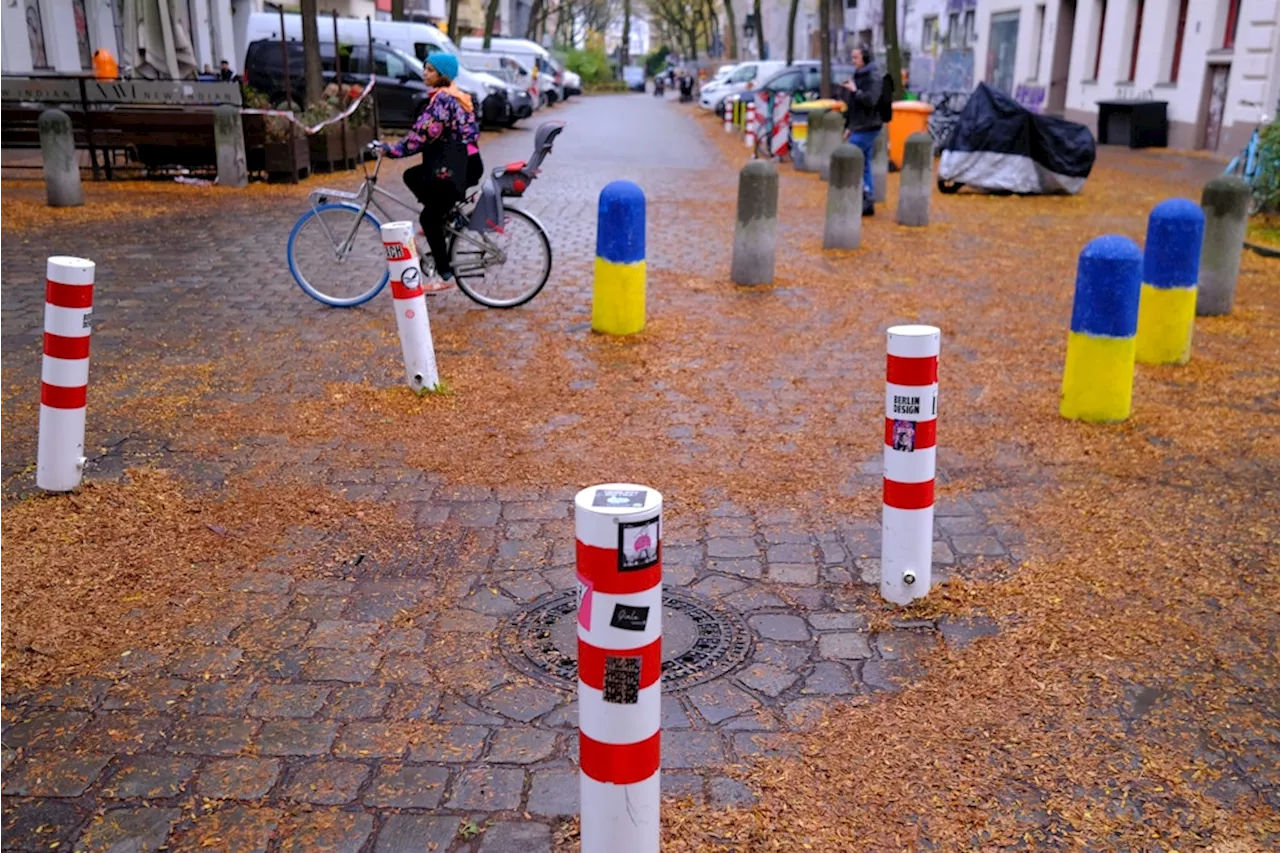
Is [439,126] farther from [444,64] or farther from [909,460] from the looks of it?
[909,460]

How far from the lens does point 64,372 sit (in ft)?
17.6

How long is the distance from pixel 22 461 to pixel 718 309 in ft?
17.6

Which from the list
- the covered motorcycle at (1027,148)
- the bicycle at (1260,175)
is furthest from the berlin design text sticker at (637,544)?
the covered motorcycle at (1027,148)

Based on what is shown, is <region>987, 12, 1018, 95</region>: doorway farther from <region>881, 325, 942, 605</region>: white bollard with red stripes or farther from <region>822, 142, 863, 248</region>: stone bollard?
<region>881, 325, 942, 605</region>: white bollard with red stripes

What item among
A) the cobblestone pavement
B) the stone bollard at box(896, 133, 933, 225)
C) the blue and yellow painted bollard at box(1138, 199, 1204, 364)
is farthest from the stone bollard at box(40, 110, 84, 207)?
the blue and yellow painted bollard at box(1138, 199, 1204, 364)

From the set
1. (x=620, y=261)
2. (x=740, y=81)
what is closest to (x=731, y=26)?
(x=740, y=81)

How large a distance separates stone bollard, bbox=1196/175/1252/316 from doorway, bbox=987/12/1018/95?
3052 cm

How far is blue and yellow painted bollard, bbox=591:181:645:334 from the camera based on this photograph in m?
8.60

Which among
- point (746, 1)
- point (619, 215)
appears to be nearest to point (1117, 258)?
point (619, 215)

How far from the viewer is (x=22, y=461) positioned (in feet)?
19.5

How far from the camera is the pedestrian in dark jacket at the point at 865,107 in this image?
15.2 m

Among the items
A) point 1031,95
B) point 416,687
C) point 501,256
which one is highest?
point 1031,95

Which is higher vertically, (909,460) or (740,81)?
(740,81)

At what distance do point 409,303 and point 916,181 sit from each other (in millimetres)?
9137
